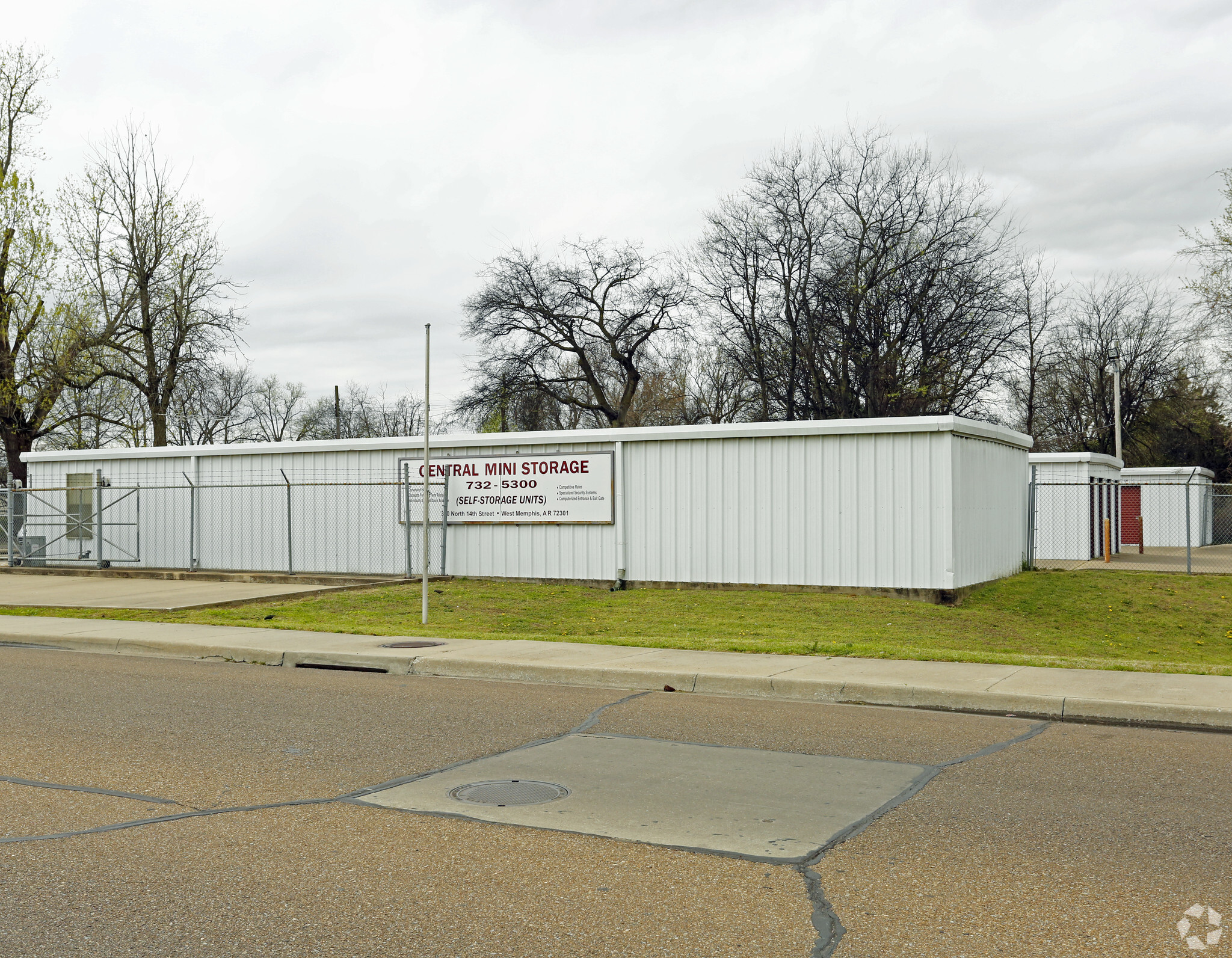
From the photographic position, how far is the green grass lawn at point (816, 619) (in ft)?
46.3

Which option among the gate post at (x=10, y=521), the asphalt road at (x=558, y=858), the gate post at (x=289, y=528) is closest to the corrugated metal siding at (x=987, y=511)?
the asphalt road at (x=558, y=858)

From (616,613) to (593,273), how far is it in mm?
30568

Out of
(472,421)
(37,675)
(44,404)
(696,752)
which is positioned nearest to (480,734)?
(696,752)

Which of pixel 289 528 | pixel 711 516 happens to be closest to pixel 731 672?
pixel 711 516

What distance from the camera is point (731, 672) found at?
1073 cm

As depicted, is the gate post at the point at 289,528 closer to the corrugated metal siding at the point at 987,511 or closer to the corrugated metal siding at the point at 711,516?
the corrugated metal siding at the point at 711,516

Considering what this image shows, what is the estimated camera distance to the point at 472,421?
45906 mm

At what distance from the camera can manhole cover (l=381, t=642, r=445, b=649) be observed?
12953 millimetres

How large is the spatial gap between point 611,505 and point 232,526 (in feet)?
30.4

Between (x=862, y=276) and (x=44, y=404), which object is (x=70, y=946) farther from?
(x=862, y=276)

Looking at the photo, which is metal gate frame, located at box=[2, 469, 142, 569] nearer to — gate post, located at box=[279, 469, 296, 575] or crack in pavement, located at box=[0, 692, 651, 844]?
gate post, located at box=[279, 469, 296, 575]

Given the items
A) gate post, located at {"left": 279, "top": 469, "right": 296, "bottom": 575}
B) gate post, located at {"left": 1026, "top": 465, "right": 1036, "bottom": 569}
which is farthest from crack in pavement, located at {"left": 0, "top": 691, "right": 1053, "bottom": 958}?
gate post, located at {"left": 1026, "top": 465, "right": 1036, "bottom": 569}

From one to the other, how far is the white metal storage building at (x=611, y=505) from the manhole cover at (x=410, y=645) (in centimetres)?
762

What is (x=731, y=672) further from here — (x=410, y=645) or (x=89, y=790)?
(x=89, y=790)
